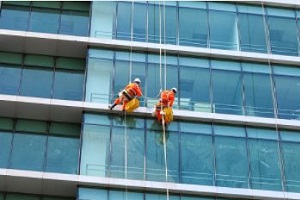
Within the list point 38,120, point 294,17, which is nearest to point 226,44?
point 294,17

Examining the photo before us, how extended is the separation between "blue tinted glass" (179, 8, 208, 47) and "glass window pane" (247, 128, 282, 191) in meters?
4.35

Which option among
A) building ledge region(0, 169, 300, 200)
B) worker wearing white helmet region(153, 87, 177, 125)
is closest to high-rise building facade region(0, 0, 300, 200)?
building ledge region(0, 169, 300, 200)

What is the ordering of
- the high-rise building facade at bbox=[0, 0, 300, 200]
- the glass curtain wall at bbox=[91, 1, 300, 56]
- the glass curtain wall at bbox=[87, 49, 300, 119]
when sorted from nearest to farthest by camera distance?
the high-rise building facade at bbox=[0, 0, 300, 200], the glass curtain wall at bbox=[87, 49, 300, 119], the glass curtain wall at bbox=[91, 1, 300, 56]

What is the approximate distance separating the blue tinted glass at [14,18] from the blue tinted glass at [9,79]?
5.50 ft

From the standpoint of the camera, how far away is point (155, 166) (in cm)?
2289

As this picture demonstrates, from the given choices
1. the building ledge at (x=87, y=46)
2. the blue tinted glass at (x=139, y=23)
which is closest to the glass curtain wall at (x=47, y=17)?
the building ledge at (x=87, y=46)

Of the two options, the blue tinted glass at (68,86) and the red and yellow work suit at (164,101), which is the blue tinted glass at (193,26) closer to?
the red and yellow work suit at (164,101)

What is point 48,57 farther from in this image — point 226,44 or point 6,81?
point 226,44

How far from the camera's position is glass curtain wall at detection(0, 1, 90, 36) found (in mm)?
26422

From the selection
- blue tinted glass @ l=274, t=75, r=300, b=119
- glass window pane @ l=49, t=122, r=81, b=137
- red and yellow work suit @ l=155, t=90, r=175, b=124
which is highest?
blue tinted glass @ l=274, t=75, r=300, b=119

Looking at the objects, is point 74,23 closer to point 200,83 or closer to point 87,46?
point 87,46

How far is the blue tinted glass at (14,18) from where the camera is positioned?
26.3m

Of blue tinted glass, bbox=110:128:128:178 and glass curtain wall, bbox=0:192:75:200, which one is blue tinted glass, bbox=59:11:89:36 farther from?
glass curtain wall, bbox=0:192:75:200

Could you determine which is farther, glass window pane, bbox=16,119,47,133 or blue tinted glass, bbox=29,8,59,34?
blue tinted glass, bbox=29,8,59,34
